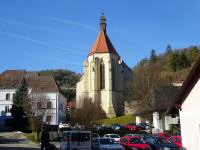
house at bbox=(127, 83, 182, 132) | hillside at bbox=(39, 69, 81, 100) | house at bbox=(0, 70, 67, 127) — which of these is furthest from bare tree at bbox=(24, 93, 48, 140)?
hillside at bbox=(39, 69, 81, 100)

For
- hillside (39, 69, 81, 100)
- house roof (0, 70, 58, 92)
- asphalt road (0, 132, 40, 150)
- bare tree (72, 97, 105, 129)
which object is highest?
hillside (39, 69, 81, 100)

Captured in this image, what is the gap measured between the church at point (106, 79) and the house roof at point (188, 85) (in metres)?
77.7

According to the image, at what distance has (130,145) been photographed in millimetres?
32156

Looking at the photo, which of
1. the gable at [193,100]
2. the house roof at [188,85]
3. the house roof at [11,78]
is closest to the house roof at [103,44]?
the house roof at [11,78]

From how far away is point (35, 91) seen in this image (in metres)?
70.4

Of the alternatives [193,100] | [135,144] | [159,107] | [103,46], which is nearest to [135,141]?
[135,144]

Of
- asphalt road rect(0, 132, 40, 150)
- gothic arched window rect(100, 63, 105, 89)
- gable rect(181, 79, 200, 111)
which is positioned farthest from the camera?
gothic arched window rect(100, 63, 105, 89)

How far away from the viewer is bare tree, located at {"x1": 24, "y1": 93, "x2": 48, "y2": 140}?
2136 inches

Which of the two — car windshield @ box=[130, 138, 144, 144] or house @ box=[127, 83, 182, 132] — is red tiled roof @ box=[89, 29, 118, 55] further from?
car windshield @ box=[130, 138, 144, 144]

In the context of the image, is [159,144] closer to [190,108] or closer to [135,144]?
[135,144]

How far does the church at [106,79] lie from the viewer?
3984 inches

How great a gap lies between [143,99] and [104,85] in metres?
37.2

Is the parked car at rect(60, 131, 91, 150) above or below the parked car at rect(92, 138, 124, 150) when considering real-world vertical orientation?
above

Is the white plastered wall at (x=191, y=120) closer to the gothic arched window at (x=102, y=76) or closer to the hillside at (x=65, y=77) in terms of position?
the gothic arched window at (x=102, y=76)
